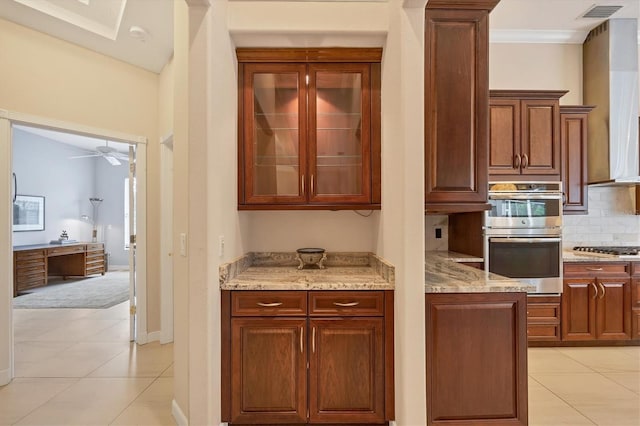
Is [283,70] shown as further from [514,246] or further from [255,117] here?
[514,246]

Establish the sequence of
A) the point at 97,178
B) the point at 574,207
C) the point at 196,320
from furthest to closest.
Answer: the point at 97,178 < the point at 574,207 < the point at 196,320

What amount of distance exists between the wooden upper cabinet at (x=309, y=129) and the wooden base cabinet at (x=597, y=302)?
2598mm

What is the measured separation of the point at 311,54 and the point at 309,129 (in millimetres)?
525

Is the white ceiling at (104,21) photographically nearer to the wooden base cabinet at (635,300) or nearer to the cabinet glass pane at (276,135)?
the cabinet glass pane at (276,135)

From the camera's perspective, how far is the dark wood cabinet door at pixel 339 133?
2.26 m

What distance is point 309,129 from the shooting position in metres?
2.29

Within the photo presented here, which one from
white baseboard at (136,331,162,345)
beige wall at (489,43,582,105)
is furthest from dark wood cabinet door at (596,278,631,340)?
white baseboard at (136,331,162,345)

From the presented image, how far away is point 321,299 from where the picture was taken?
6.36ft

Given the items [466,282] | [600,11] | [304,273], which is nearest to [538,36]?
[600,11]

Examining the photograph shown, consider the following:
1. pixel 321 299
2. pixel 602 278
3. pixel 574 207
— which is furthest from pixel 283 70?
pixel 602 278

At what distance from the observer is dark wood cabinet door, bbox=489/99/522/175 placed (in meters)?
3.23

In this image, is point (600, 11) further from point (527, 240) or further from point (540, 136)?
point (527, 240)

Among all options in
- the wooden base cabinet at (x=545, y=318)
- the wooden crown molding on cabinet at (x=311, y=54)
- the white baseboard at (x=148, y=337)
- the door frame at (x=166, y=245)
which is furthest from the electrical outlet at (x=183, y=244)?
the wooden base cabinet at (x=545, y=318)

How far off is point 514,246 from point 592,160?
149 centimetres
